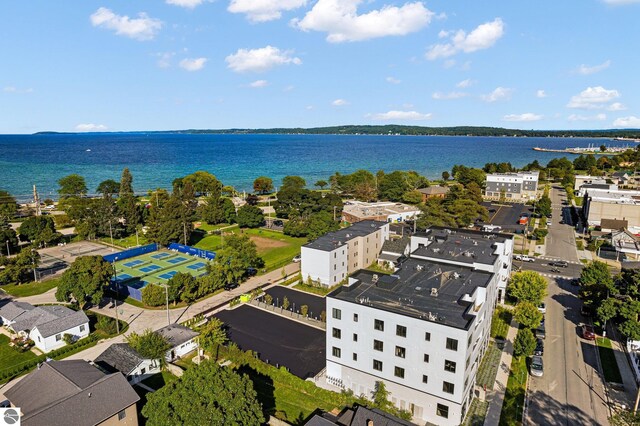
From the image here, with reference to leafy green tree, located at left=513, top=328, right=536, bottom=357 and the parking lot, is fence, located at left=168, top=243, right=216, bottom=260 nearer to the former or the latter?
the parking lot

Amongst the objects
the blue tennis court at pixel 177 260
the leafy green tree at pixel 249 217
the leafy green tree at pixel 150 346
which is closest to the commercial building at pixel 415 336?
the leafy green tree at pixel 150 346

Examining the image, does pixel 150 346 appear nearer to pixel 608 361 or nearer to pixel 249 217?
pixel 608 361


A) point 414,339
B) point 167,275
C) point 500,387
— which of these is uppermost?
point 414,339

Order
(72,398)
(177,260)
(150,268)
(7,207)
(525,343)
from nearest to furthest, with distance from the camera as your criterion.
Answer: (72,398) → (525,343) → (150,268) → (177,260) → (7,207)

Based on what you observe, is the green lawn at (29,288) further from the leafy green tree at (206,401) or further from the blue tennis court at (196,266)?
the leafy green tree at (206,401)

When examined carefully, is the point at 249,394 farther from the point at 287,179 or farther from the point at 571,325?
the point at 287,179

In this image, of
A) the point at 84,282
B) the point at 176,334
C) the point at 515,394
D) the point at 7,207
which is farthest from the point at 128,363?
the point at 7,207

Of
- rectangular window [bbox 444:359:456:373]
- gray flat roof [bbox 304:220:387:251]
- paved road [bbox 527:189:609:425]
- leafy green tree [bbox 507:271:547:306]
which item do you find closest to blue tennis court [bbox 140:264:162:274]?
gray flat roof [bbox 304:220:387:251]

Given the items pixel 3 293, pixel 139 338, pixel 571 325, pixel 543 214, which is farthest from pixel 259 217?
pixel 543 214
